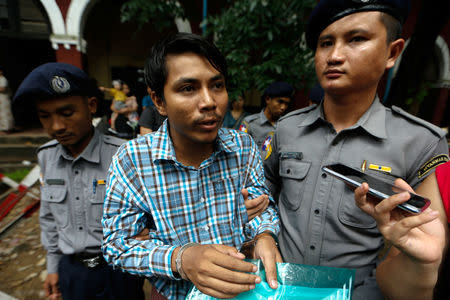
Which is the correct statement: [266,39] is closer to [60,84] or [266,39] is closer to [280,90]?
[280,90]

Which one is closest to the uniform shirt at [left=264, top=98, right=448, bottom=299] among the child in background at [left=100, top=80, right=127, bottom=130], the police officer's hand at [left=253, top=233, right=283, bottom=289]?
the police officer's hand at [left=253, top=233, right=283, bottom=289]

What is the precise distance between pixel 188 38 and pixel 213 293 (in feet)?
3.40

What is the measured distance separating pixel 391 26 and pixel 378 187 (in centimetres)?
87

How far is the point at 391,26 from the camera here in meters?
1.12

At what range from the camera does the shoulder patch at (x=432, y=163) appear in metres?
1.04

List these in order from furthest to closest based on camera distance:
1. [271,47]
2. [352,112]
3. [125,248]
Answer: [271,47], [352,112], [125,248]

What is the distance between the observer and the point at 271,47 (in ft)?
10.6

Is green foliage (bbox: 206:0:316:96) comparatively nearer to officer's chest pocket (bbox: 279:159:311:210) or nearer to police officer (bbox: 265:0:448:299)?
police officer (bbox: 265:0:448:299)

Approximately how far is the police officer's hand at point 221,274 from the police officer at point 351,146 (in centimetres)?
61

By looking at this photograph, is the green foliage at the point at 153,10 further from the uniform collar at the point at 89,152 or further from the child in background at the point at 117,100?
the uniform collar at the point at 89,152

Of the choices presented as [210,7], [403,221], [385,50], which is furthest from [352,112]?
[210,7]

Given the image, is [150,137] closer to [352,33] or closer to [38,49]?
[352,33]

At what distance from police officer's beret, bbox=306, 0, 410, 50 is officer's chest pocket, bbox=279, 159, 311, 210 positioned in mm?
779

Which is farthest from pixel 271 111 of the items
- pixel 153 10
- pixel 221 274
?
pixel 221 274
